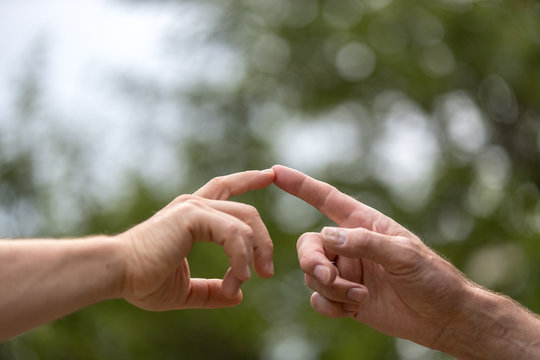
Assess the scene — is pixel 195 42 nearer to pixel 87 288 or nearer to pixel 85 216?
pixel 85 216

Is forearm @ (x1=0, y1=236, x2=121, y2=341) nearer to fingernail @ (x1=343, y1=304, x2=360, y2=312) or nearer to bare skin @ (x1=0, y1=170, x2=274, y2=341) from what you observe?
bare skin @ (x1=0, y1=170, x2=274, y2=341)

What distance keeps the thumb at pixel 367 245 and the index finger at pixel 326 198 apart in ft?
1.31

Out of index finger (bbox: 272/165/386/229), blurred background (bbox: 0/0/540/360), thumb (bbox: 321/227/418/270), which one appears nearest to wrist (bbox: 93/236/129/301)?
thumb (bbox: 321/227/418/270)

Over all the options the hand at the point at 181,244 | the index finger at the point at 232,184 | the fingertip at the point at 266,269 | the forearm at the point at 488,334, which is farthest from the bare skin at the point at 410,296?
the hand at the point at 181,244

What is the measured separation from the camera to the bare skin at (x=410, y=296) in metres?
3.25

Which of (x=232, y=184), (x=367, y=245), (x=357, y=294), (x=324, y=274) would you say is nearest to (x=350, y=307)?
(x=357, y=294)

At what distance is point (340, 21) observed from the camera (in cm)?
1867

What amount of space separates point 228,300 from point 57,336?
8220 millimetres

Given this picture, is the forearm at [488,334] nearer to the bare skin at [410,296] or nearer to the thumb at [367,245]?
the bare skin at [410,296]

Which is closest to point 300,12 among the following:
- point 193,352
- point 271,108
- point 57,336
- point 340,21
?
Answer: point 340,21

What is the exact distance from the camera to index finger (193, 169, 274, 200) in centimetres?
314

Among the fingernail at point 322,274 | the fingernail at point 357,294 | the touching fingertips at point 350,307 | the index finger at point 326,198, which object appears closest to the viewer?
the fingernail at point 322,274

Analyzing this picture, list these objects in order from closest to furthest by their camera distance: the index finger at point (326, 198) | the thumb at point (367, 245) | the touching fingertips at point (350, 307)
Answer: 1. the thumb at point (367, 245)
2. the touching fingertips at point (350, 307)
3. the index finger at point (326, 198)

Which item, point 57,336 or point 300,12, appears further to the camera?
point 300,12
